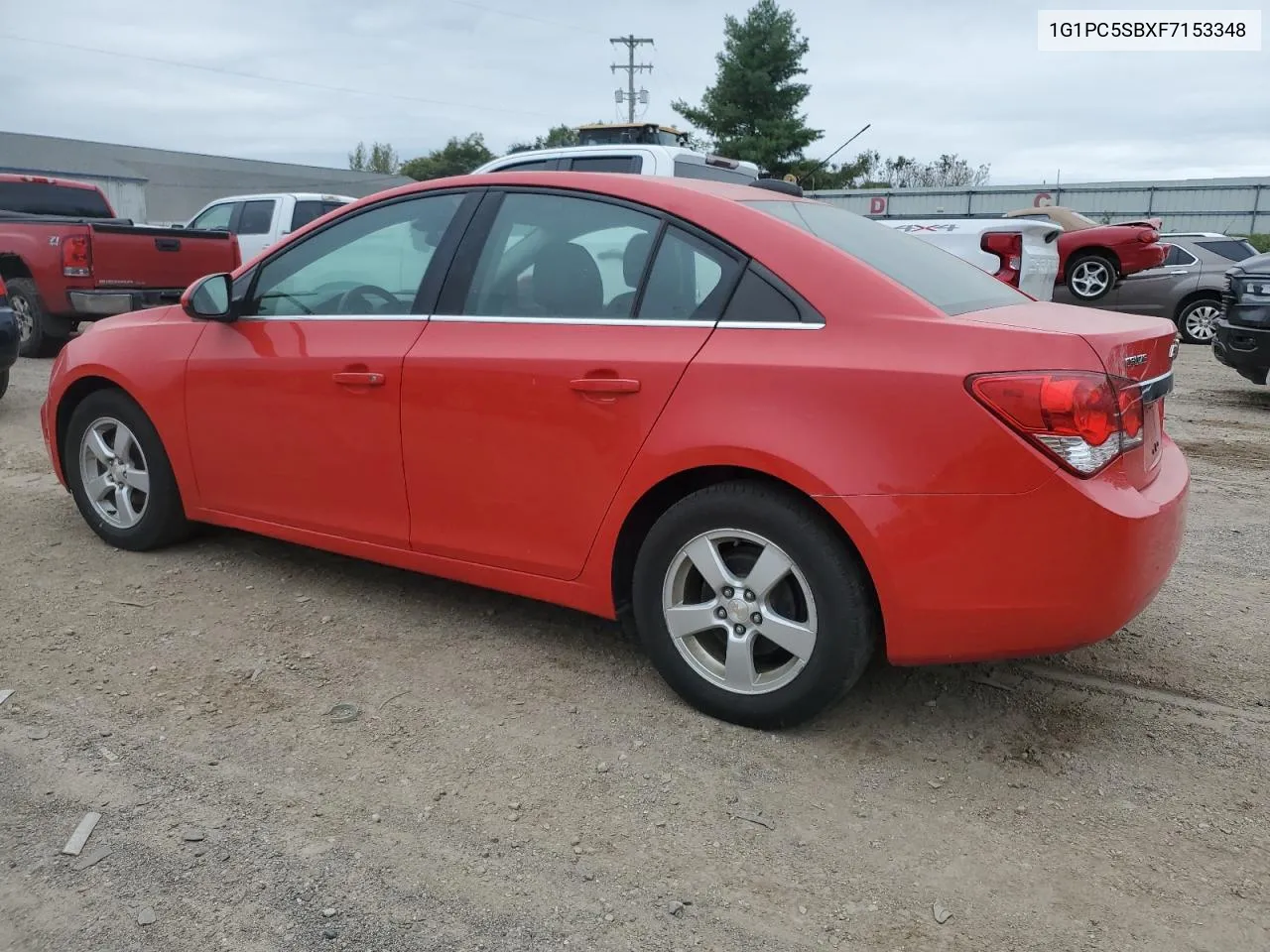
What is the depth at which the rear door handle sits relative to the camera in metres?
3.07

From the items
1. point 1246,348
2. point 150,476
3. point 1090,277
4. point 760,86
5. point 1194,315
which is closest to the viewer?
point 150,476

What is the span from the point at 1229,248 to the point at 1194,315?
1013 millimetres

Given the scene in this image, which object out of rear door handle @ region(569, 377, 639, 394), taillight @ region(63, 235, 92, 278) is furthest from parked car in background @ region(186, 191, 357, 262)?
rear door handle @ region(569, 377, 639, 394)

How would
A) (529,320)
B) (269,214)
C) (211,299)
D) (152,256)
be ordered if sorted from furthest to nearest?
(269,214) → (152,256) → (211,299) → (529,320)

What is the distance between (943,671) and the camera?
3.50 m

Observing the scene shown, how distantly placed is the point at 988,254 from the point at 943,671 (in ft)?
24.3

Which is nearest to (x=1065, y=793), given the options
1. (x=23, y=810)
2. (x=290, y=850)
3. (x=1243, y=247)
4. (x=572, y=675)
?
(x=572, y=675)

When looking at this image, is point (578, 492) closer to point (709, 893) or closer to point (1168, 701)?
point (709, 893)

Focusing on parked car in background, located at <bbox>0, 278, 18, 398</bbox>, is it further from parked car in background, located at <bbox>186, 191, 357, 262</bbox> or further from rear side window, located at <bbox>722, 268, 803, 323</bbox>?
rear side window, located at <bbox>722, 268, 803, 323</bbox>

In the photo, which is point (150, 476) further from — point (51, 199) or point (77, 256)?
point (51, 199)

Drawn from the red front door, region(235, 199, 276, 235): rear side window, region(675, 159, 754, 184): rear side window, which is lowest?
the red front door

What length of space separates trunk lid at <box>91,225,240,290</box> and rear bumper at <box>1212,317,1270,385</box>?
9538 mm

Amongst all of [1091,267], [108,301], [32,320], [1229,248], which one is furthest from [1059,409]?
[1229,248]

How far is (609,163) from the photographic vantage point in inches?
337
